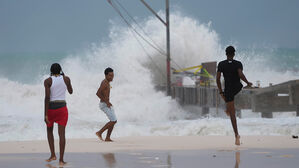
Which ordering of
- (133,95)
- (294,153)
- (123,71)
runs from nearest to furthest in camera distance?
(294,153) → (133,95) → (123,71)

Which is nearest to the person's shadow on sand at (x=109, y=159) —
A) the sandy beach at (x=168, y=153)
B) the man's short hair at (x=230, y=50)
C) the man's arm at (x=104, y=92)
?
the sandy beach at (x=168, y=153)

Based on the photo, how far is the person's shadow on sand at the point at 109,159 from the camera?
7.44 meters

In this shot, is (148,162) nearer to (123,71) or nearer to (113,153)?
(113,153)

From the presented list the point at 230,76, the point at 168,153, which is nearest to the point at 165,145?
the point at 168,153

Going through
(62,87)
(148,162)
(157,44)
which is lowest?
(148,162)

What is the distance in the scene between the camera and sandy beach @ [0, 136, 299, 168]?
753cm

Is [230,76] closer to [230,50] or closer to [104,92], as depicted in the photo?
[230,50]

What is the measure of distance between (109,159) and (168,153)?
108 cm

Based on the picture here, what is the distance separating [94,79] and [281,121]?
25125 mm

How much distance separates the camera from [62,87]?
7762 millimetres

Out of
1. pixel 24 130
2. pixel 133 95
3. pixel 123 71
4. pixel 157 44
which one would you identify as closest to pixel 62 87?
pixel 24 130

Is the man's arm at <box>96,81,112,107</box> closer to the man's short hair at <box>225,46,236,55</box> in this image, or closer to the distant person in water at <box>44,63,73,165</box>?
the man's short hair at <box>225,46,236,55</box>

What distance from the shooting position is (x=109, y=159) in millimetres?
8000

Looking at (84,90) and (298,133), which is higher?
(84,90)
